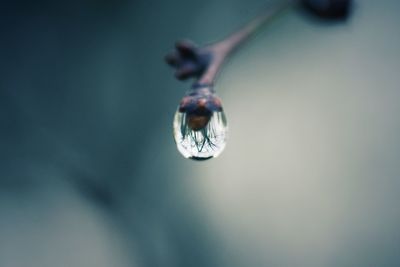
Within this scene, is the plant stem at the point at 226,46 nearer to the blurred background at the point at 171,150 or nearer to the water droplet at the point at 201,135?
the water droplet at the point at 201,135

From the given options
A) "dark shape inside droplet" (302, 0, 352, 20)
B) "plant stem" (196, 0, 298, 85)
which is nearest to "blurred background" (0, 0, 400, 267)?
"dark shape inside droplet" (302, 0, 352, 20)

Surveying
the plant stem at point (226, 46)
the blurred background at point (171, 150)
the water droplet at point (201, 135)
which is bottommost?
the water droplet at point (201, 135)

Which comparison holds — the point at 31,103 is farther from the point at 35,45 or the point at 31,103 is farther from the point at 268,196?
the point at 268,196

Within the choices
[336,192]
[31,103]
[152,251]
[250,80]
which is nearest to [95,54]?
[31,103]

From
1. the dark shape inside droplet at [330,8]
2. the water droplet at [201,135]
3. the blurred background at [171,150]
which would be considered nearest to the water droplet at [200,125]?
the water droplet at [201,135]

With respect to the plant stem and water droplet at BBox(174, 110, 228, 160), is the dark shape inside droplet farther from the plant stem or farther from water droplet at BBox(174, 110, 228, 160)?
water droplet at BBox(174, 110, 228, 160)
